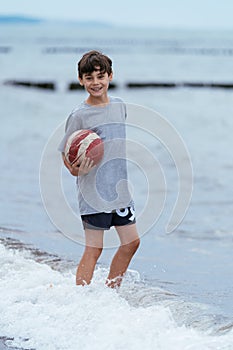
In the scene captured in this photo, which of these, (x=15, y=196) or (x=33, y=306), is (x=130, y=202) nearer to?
(x=33, y=306)

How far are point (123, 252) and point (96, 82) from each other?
1.19 m

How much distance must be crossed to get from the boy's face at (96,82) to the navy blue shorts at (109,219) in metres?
0.79

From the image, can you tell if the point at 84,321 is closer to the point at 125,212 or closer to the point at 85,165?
the point at 125,212

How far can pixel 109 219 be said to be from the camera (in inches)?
214

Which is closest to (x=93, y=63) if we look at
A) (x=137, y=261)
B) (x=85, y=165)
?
(x=85, y=165)

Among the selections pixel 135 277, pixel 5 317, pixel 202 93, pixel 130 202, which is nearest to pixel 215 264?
pixel 135 277

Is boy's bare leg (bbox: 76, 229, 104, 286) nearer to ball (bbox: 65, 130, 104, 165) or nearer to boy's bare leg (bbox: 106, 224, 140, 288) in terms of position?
boy's bare leg (bbox: 106, 224, 140, 288)

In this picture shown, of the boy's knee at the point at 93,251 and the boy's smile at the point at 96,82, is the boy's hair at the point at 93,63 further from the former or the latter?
the boy's knee at the point at 93,251

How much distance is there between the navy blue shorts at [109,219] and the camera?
5402mm

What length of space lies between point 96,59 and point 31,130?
1594 cm

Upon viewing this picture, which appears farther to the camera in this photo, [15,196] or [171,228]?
[15,196]

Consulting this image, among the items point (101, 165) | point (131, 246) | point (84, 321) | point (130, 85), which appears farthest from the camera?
point (130, 85)

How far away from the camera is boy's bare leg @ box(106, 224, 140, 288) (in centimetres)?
551

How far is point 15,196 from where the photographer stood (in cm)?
1084
